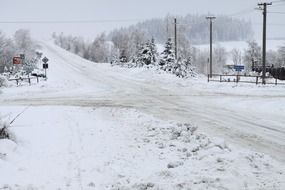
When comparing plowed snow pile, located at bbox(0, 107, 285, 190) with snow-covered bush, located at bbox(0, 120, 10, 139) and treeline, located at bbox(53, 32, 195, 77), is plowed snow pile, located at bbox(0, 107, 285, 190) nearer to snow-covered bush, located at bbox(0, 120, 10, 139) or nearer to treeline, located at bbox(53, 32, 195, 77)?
A: snow-covered bush, located at bbox(0, 120, 10, 139)

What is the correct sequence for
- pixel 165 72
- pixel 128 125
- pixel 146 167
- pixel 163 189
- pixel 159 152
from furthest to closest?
pixel 165 72, pixel 128 125, pixel 159 152, pixel 146 167, pixel 163 189

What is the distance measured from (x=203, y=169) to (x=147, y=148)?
11.0 feet

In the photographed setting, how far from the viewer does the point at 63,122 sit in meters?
18.0

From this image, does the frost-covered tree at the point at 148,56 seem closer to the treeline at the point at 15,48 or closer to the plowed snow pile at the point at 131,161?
the treeline at the point at 15,48

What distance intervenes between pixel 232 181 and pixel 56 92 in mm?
27924

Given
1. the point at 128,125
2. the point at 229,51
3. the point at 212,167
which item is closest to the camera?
the point at 212,167

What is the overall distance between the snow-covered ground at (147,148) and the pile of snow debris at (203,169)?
0.02 meters

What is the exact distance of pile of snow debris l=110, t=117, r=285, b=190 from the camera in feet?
28.3

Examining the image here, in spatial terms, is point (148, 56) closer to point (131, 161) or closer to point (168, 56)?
point (168, 56)

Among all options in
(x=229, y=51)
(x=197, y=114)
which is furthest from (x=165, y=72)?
(x=229, y=51)

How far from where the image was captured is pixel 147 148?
1280 centimetres

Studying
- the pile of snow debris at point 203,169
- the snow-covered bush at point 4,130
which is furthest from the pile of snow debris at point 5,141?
the pile of snow debris at point 203,169

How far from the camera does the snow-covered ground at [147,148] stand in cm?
925

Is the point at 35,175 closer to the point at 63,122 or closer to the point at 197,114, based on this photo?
the point at 63,122
